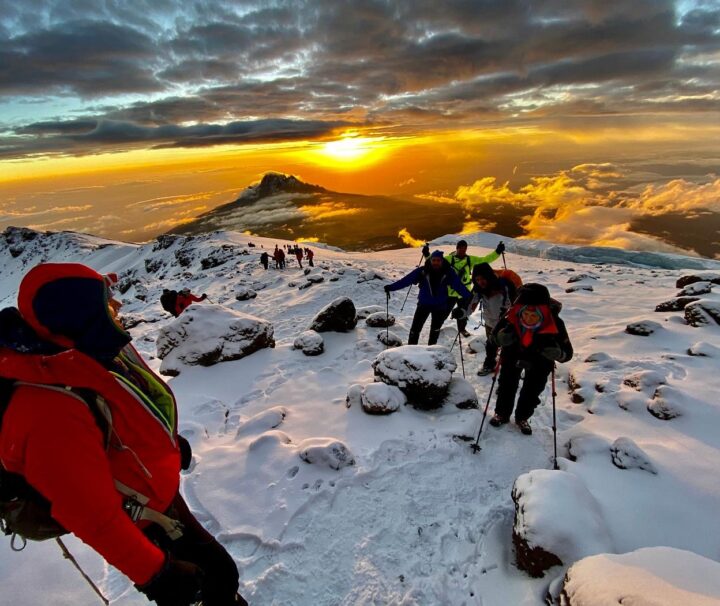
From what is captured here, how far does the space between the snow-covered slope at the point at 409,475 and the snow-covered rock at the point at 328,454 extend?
27mm

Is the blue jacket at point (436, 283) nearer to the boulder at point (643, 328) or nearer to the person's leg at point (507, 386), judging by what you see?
the person's leg at point (507, 386)

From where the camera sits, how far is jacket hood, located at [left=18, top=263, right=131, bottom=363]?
1.84 metres

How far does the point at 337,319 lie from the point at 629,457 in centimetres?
767

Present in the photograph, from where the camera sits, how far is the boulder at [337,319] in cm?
1118

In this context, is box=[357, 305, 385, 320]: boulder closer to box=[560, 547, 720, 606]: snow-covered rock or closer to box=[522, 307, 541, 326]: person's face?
box=[522, 307, 541, 326]: person's face

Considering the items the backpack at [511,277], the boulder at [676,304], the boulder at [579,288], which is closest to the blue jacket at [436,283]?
the backpack at [511,277]

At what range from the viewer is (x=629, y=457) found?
490 cm

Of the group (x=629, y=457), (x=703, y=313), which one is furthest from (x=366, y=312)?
(x=703, y=313)

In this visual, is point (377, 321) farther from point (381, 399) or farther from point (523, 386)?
point (523, 386)

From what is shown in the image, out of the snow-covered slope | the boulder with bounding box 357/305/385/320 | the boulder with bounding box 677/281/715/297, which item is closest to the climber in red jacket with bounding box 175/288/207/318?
the snow-covered slope

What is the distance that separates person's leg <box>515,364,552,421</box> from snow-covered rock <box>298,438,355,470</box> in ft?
9.35

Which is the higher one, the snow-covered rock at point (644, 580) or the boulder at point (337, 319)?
the snow-covered rock at point (644, 580)

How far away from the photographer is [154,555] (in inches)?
78.2

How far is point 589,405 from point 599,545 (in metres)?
3.69
